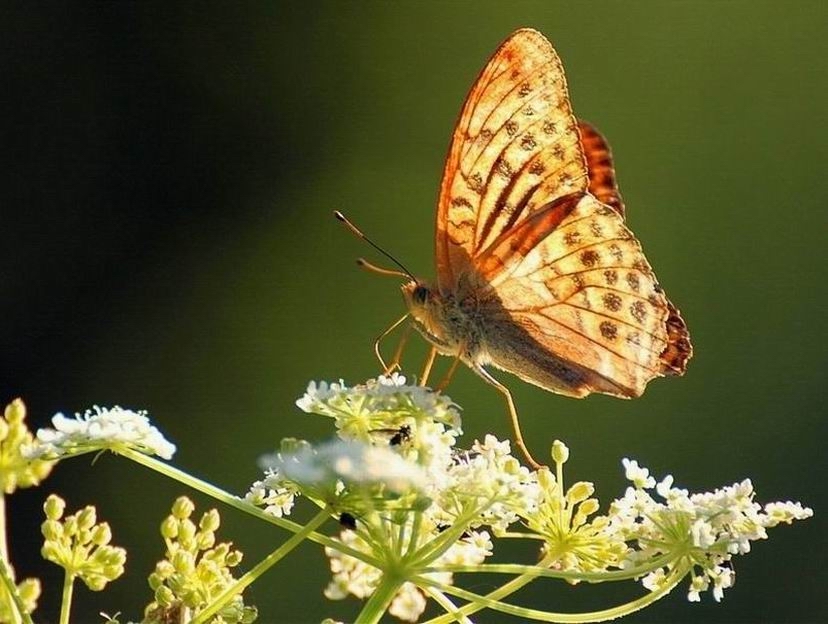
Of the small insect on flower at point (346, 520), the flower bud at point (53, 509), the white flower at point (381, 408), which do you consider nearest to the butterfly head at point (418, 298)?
the white flower at point (381, 408)

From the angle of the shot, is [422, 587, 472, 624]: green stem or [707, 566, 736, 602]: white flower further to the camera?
[707, 566, 736, 602]: white flower

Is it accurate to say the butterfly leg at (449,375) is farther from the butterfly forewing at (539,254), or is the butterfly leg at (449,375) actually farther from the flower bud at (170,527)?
the flower bud at (170,527)

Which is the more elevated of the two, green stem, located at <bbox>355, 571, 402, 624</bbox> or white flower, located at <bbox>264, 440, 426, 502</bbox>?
white flower, located at <bbox>264, 440, 426, 502</bbox>

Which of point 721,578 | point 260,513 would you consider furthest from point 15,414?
point 721,578

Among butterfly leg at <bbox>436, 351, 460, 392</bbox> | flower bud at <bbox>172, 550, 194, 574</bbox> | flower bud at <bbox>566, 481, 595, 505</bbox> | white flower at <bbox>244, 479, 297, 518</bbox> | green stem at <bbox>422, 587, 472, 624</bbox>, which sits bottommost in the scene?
flower bud at <bbox>172, 550, 194, 574</bbox>

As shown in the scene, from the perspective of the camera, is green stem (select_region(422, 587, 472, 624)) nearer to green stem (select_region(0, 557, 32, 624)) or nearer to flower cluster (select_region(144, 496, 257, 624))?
flower cluster (select_region(144, 496, 257, 624))

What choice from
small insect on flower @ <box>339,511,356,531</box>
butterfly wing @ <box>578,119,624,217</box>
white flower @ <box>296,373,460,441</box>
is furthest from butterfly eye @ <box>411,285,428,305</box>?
small insect on flower @ <box>339,511,356,531</box>

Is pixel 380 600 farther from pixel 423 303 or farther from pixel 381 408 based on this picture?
pixel 423 303

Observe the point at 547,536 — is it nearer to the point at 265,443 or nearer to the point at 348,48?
the point at 265,443
